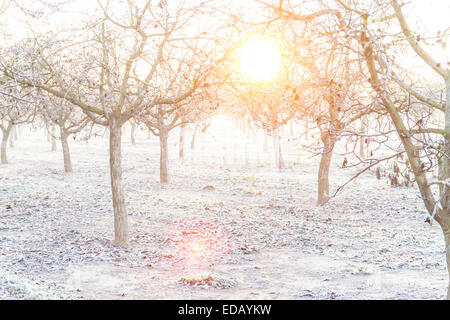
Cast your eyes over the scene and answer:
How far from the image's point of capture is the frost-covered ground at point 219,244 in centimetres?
912

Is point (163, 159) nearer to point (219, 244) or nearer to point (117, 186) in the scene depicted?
point (117, 186)

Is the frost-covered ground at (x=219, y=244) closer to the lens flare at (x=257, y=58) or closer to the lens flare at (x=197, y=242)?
the lens flare at (x=197, y=242)

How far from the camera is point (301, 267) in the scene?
11.1 metres

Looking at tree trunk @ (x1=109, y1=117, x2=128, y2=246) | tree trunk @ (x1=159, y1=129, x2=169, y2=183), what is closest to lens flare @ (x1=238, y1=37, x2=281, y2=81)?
tree trunk @ (x1=109, y1=117, x2=128, y2=246)

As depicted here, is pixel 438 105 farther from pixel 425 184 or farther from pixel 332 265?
pixel 332 265

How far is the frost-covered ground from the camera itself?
29.9 feet

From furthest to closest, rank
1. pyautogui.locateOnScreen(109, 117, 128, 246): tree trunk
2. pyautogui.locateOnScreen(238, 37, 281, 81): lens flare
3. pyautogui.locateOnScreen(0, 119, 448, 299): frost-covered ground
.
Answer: pyautogui.locateOnScreen(109, 117, 128, 246): tree trunk, pyautogui.locateOnScreen(0, 119, 448, 299): frost-covered ground, pyautogui.locateOnScreen(238, 37, 281, 81): lens flare

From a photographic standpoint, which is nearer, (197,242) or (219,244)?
(219,244)

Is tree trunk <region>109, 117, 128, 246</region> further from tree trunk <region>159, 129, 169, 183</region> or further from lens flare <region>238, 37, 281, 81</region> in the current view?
tree trunk <region>159, 129, 169, 183</region>

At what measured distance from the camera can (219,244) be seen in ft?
43.1

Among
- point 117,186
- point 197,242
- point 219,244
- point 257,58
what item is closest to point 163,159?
point 197,242

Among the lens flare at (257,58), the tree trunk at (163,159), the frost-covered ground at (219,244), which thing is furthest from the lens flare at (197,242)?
the tree trunk at (163,159)
